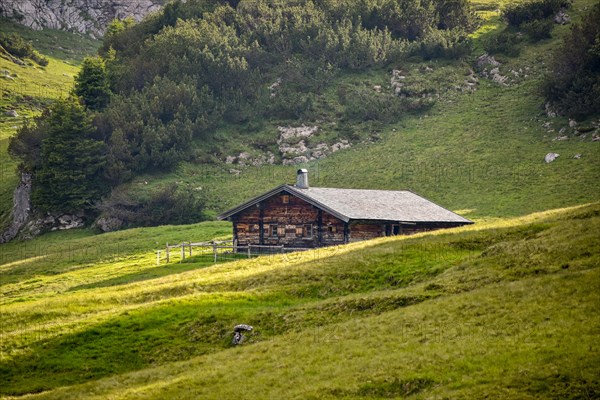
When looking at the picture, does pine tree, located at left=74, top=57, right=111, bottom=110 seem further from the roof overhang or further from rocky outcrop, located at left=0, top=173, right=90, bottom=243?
the roof overhang

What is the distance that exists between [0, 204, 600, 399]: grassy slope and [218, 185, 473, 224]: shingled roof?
7566mm

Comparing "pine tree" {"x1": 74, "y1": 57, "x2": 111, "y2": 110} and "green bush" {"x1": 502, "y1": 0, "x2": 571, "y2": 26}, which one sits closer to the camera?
"pine tree" {"x1": 74, "y1": 57, "x2": 111, "y2": 110}

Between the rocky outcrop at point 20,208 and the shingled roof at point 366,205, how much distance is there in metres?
36.0

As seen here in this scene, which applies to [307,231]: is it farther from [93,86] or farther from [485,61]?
[485,61]

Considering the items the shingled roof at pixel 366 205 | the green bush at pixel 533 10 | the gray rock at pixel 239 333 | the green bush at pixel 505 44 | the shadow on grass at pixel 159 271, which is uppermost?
the green bush at pixel 533 10

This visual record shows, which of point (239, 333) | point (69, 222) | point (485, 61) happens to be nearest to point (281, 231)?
point (239, 333)

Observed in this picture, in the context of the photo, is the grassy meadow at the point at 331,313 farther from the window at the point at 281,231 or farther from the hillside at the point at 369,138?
the window at the point at 281,231

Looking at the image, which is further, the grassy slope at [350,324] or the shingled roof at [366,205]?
the shingled roof at [366,205]

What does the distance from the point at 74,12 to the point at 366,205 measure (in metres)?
130

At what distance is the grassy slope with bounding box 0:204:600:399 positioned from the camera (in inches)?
1125

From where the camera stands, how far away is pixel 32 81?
139 meters

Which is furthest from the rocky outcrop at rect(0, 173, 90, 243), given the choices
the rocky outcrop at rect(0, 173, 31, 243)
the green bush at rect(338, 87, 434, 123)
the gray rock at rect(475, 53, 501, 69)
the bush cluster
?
the gray rock at rect(475, 53, 501, 69)

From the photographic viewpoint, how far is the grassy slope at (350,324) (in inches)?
1125

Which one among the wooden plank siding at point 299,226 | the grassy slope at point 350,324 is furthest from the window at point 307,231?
the grassy slope at point 350,324
